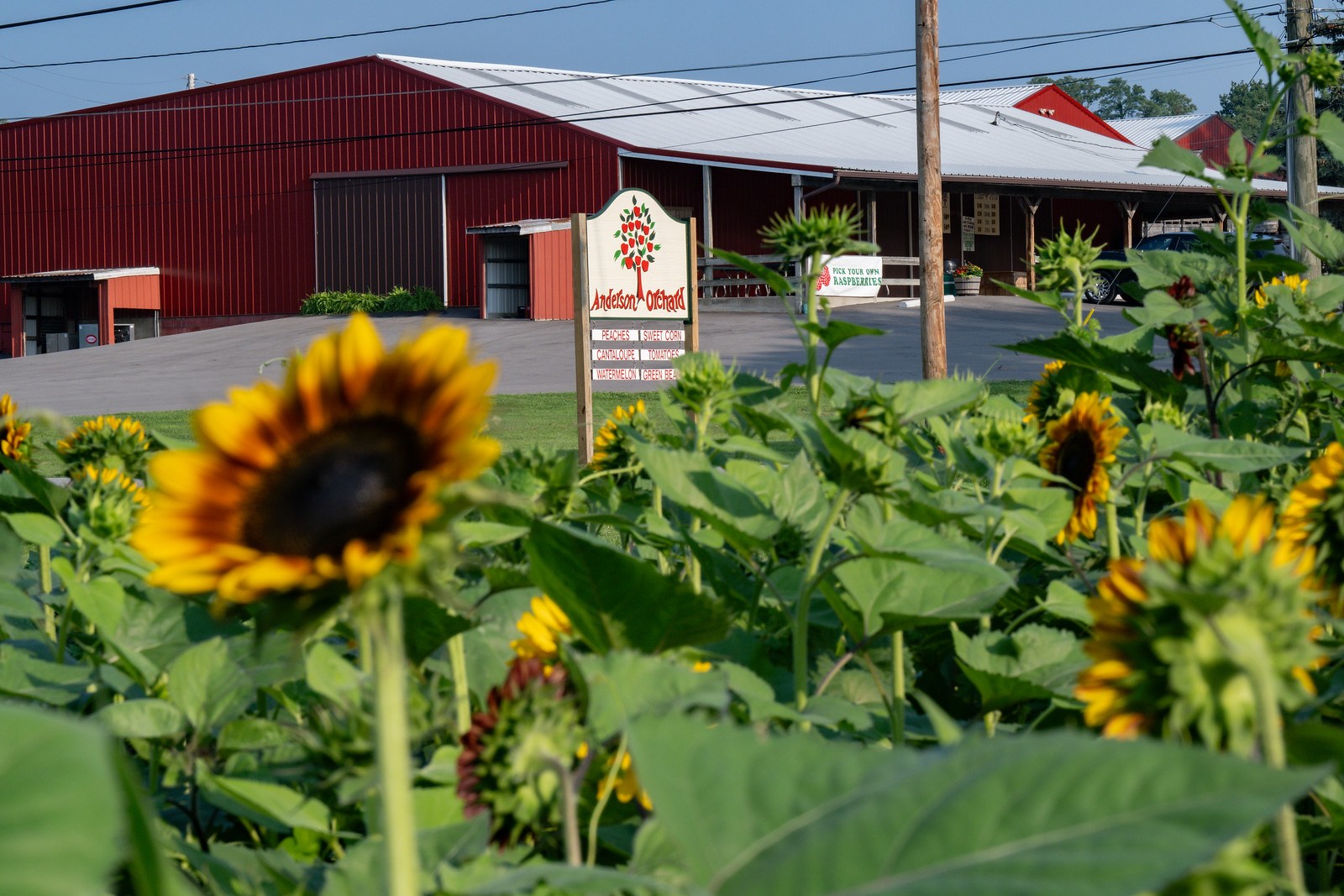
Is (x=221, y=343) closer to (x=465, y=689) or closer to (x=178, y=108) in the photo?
(x=178, y=108)

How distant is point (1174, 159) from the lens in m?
1.98

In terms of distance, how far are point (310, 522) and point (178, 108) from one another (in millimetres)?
33831

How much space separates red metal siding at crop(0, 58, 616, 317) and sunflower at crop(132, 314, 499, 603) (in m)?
26.7

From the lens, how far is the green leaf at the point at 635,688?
2.52ft

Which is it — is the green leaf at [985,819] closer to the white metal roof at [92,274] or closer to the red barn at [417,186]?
the red barn at [417,186]

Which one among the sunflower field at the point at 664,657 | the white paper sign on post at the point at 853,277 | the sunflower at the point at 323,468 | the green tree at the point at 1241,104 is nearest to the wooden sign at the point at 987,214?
the white paper sign on post at the point at 853,277

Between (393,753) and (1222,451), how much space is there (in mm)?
1275

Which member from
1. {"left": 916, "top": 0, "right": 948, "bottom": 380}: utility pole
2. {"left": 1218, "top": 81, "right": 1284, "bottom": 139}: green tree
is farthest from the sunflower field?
{"left": 1218, "top": 81, "right": 1284, "bottom": 139}: green tree

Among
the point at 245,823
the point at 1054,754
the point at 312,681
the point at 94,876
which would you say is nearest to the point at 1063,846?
the point at 1054,754

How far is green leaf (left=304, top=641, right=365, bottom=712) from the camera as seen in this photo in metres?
0.85

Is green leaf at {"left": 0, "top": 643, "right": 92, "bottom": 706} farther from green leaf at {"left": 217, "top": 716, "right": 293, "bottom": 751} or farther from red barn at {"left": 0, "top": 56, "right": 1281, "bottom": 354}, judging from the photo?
red barn at {"left": 0, "top": 56, "right": 1281, "bottom": 354}

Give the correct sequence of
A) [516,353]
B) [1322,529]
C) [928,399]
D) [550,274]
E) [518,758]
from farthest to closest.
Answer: [550,274] < [516,353] < [928,399] < [1322,529] < [518,758]

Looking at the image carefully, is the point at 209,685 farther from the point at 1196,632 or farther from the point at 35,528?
the point at 1196,632

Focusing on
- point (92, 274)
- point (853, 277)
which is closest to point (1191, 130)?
point (853, 277)
